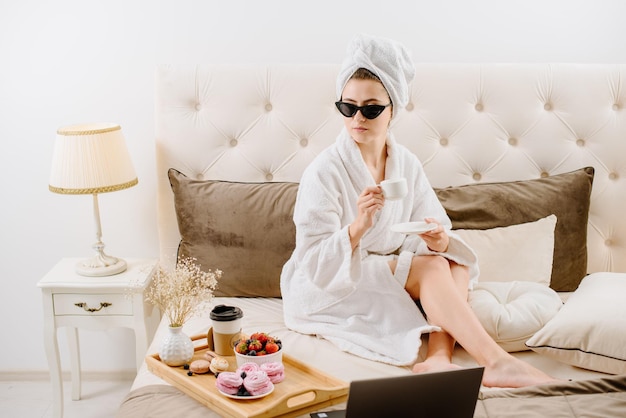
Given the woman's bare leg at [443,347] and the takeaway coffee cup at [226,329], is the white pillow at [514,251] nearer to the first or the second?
the woman's bare leg at [443,347]

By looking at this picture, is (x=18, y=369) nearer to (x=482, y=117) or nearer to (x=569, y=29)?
(x=482, y=117)

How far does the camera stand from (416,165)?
8.19 ft

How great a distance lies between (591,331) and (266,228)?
3.51 feet

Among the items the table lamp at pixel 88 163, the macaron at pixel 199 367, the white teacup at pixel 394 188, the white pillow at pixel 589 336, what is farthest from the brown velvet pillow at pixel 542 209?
the table lamp at pixel 88 163

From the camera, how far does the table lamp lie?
2.51 metres

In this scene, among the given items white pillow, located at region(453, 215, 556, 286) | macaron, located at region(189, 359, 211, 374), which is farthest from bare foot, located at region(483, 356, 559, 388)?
macaron, located at region(189, 359, 211, 374)

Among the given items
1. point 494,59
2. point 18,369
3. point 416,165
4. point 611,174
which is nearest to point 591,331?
point 416,165

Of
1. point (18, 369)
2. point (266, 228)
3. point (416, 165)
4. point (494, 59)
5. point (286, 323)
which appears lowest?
point (18, 369)

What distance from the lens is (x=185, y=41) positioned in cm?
286


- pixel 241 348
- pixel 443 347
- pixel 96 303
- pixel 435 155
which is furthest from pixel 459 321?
pixel 96 303

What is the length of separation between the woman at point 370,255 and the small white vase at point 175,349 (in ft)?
1.36

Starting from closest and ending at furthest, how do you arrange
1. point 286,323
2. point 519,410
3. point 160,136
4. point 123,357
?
point 519,410 → point 286,323 → point 160,136 → point 123,357

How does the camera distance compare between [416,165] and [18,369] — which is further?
[18,369]

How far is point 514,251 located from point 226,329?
3.35 ft
